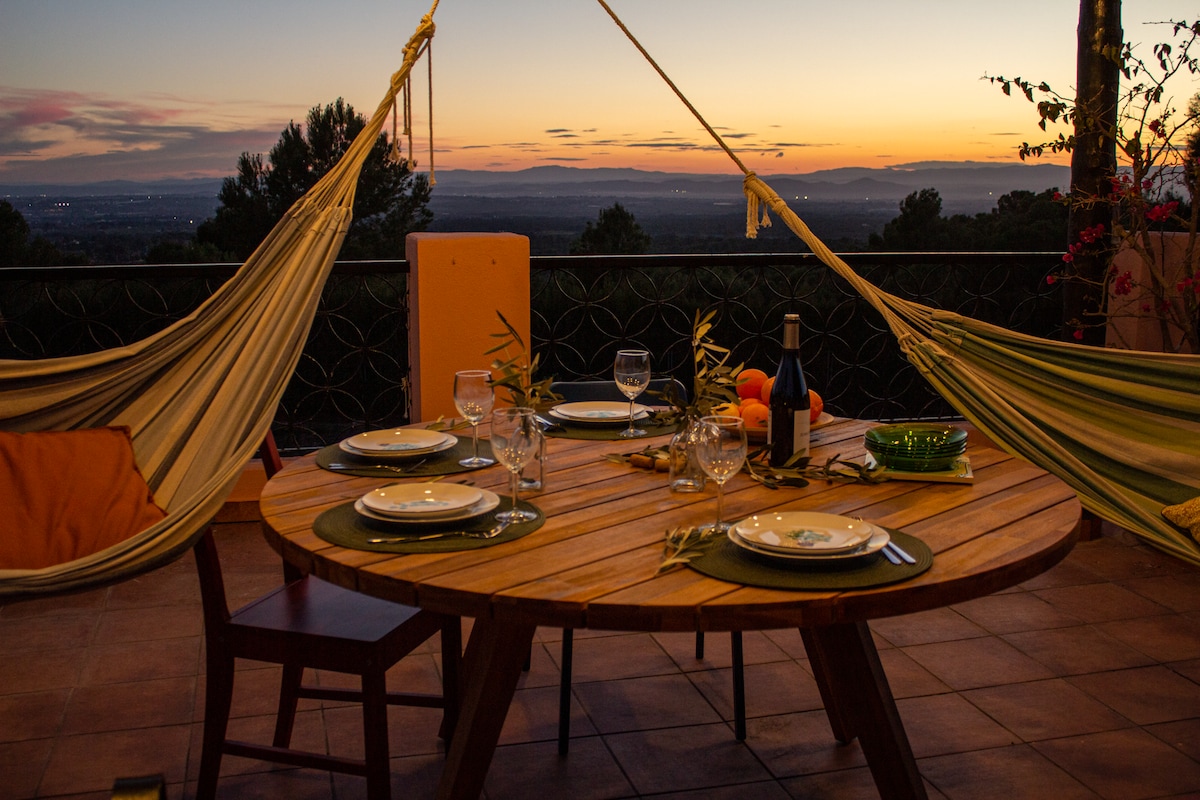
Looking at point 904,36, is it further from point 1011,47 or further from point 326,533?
point 326,533

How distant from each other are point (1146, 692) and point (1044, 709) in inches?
10.0

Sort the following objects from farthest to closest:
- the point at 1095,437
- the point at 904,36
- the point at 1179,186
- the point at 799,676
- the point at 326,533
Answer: the point at 904,36
the point at 1179,186
the point at 799,676
the point at 1095,437
the point at 326,533

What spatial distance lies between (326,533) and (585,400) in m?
1.03

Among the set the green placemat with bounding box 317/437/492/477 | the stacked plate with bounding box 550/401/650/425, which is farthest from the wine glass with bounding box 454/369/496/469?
the stacked plate with bounding box 550/401/650/425

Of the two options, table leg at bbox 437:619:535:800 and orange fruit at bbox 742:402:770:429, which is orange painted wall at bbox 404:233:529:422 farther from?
table leg at bbox 437:619:535:800

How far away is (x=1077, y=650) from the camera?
241 centimetres

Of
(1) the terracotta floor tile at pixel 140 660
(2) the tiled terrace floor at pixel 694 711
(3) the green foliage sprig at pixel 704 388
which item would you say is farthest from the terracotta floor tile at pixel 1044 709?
(1) the terracotta floor tile at pixel 140 660

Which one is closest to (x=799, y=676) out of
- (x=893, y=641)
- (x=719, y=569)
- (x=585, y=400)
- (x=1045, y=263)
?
(x=893, y=641)

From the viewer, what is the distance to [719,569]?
1199 mm

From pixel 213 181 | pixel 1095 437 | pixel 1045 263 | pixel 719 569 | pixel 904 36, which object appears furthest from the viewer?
pixel 213 181

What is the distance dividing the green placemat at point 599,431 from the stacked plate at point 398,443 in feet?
0.66

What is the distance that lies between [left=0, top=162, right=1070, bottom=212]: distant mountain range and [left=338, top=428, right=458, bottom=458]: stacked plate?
617 cm

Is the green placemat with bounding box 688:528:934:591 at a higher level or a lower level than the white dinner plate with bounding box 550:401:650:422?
lower

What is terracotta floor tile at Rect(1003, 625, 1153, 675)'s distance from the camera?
2332 mm
